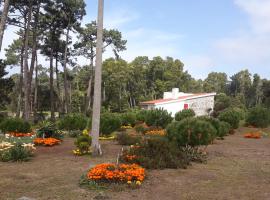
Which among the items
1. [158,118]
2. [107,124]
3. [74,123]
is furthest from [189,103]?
[107,124]

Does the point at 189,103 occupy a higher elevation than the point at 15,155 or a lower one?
higher

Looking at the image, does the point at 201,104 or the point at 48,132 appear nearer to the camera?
the point at 48,132

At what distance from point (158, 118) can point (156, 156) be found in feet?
46.5

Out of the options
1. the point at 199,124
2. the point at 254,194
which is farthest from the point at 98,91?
the point at 254,194

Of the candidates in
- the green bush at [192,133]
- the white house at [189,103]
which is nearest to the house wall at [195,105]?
the white house at [189,103]

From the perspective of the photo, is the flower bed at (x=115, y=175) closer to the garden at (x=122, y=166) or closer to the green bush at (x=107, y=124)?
the garden at (x=122, y=166)

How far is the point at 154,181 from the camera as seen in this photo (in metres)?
7.96

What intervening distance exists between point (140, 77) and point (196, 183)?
55.8 m

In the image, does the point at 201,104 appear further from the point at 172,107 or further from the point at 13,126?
the point at 13,126

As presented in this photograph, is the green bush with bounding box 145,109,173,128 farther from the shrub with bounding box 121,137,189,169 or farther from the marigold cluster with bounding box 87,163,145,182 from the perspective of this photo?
the marigold cluster with bounding box 87,163,145,182

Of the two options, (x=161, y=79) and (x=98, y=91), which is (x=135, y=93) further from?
(x=98, y=91)

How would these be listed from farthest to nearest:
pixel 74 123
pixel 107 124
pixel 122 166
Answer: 1. pixel 74 123
2. pixel 107 124
3. pixel 122 166

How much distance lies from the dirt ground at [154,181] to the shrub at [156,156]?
0.31m

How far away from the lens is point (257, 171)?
955 centimetres
